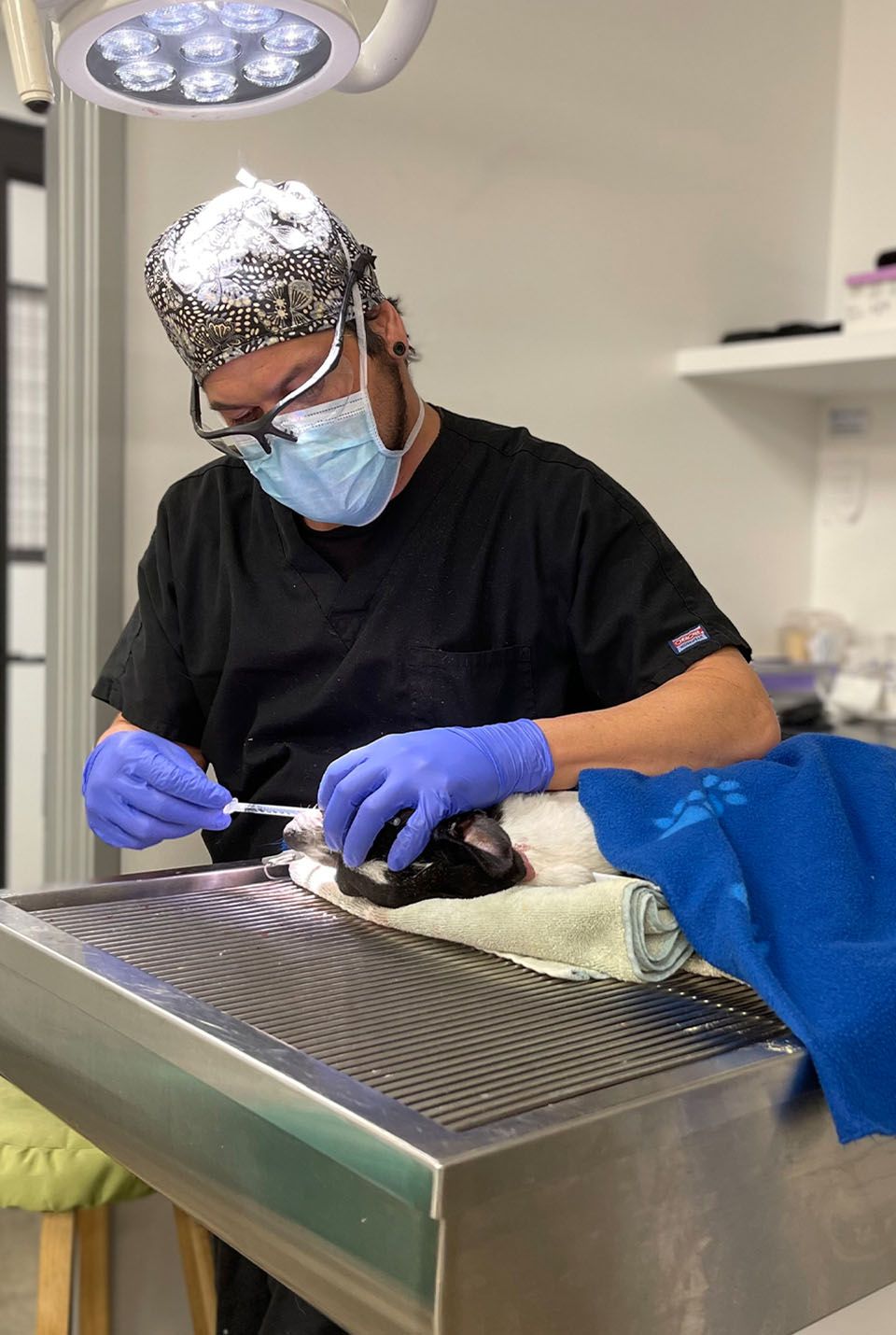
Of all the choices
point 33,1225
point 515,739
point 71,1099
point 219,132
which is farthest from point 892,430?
point 71,1099

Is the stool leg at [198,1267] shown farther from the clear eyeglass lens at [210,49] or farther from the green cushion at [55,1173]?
the clear eyeglass lens at [210,49]

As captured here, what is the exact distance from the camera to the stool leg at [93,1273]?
146 centimetres

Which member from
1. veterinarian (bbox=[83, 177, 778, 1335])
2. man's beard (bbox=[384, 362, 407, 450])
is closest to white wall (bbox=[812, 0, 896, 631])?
veterinarian (bbox=[83, 177, 778, 1335])

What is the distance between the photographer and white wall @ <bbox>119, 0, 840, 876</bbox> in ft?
6.34

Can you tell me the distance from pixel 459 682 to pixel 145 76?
61cm

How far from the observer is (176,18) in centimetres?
96

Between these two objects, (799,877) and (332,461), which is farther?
(332,461)

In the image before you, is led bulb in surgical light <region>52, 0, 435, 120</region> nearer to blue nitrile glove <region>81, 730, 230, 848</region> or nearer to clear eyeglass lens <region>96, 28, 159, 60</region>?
clear eyeglass lens <region>96, 28, 159, 60</region>

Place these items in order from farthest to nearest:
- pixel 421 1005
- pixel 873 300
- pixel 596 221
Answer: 1. pixel 873 300
2. pixel 596 221
3. pixel 421 1005

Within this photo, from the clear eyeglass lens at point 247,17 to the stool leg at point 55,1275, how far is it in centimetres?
112

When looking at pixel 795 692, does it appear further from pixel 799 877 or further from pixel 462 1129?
pixel 462 1129

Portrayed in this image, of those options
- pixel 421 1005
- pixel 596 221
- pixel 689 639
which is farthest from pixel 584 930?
pixel 596 221

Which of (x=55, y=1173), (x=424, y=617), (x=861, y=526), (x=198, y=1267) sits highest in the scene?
(x=861, y=526)

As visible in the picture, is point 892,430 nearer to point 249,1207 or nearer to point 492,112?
point 492,112
